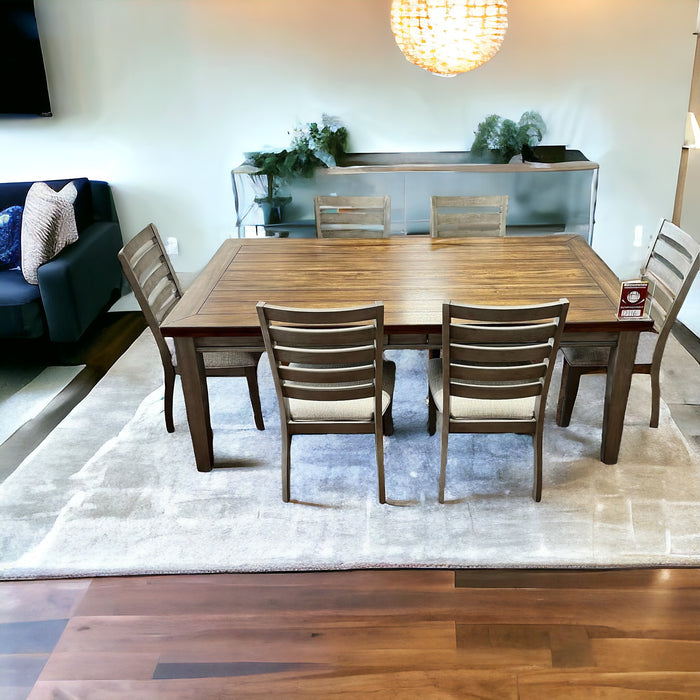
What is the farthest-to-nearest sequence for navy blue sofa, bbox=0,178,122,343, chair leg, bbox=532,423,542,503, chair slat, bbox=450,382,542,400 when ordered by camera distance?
navy blue sofa, bbox=0,178,122,343 < chair leg, bbox=532,423,542,503 < chair slat, bbox=450,382,542,400

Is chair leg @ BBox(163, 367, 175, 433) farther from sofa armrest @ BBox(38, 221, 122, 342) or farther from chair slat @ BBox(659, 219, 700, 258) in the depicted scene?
chair slat @ BBox(659, 219, 700, 258)

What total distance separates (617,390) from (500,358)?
0.59 m

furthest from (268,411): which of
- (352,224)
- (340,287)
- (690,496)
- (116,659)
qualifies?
Result: (690,496)

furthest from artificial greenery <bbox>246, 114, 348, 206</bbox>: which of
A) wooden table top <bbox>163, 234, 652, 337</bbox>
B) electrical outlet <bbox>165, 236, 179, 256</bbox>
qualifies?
wooden table top <bbox>163, 234, 652, 337</bbox>

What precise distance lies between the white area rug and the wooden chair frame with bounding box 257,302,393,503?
1434 mm

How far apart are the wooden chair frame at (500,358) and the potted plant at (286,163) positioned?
2.18 metres

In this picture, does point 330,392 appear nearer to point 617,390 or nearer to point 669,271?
point 617,390

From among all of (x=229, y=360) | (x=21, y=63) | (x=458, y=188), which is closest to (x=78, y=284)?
(x=229, y=360)

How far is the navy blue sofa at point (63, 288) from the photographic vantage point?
11.5 feet

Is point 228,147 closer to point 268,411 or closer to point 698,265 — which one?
point 268,411

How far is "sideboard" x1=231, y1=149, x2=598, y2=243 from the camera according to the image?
4086mm

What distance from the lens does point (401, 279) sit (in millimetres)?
2760

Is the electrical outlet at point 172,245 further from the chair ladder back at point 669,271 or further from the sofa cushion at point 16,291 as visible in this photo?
the chair ladder back at point 669,271

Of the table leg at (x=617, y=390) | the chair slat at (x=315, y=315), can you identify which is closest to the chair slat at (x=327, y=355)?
the chair slat at (x=315, y=315)
